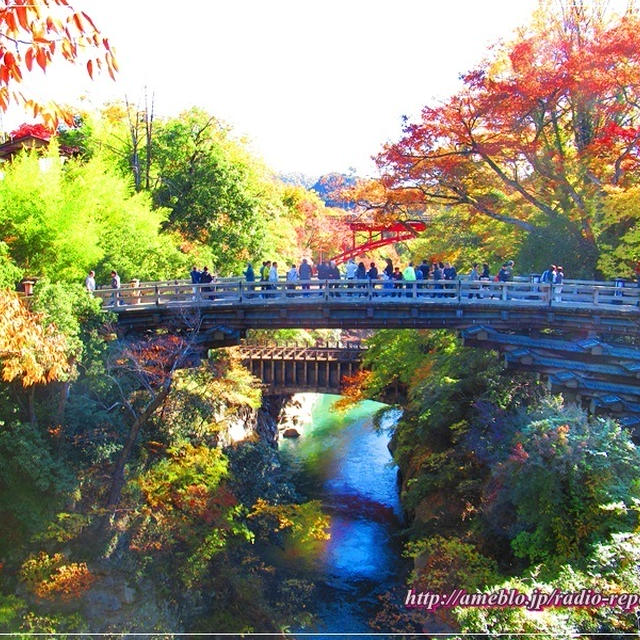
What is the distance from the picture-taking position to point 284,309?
2331cm

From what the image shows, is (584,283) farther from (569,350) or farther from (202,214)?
(202,214)

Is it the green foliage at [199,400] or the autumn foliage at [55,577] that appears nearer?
the autumn foliage at [55,577]

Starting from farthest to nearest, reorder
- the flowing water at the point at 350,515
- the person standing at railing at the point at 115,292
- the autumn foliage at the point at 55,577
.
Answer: the person standing at railing at the point at 115,292 → the flowing water at the point at 350,515 → the autumn foliage at the point at 55,577

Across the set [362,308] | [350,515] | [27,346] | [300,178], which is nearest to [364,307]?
[362,308]

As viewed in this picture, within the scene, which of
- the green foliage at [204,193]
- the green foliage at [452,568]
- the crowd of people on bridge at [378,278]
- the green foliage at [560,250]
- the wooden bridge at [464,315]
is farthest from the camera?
the green foliage at [204,193]

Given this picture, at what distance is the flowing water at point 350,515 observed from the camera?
20828mm

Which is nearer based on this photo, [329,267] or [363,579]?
[363,579]

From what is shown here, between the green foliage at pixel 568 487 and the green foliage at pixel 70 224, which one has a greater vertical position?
the green foliage at pixel 70 224

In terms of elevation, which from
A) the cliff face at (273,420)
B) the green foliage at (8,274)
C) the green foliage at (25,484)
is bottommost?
the cliff face at (273,420)

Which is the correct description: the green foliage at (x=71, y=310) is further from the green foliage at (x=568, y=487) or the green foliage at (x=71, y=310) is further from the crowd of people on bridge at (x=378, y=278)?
the green foliage at (x=568, y=487)

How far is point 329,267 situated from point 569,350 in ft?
29.1

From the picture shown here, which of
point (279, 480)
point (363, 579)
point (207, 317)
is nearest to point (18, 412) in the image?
point (207, 317)

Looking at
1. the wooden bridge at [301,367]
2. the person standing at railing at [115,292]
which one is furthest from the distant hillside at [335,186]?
the person standing at railing at [115,292]

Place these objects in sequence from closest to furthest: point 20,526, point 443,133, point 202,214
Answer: point 20,526 < point 443,133 < point 202,214
